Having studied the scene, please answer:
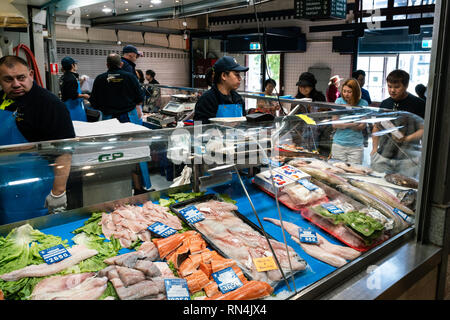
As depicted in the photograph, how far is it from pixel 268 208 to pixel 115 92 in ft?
11.9

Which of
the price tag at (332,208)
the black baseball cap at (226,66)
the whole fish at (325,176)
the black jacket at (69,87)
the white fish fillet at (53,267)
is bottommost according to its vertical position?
→ the white fish fillet at (53,267)

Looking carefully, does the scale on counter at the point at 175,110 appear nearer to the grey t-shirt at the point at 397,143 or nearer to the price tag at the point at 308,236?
the grey t-shirt at the point at 397,143

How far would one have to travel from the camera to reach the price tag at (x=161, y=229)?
202cm

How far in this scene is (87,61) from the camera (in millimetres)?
13633

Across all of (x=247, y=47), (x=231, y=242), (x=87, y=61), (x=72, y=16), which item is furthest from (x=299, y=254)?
(x=87, y=61)

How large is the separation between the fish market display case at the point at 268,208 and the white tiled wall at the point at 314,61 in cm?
811

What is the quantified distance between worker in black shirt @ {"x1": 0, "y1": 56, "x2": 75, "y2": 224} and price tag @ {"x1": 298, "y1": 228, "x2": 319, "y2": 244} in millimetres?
1436

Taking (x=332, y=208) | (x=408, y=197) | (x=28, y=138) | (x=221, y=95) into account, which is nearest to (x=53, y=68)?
(x=28, y=138)

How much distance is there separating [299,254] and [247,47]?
33.9 ft

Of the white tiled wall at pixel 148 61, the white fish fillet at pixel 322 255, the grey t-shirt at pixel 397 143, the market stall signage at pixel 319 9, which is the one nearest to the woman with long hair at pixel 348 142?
the grey t-shirt at pixel 397 143

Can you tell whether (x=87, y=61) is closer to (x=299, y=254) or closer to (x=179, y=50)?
(x=179, y=50)

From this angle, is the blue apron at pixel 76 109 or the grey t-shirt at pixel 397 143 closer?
the grey t-shirt at pixel 397 143

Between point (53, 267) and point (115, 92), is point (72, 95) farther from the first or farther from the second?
point (53, 267)

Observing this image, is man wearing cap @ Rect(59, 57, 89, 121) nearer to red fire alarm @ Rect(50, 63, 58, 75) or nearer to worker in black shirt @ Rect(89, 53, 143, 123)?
worker in black shirt @ Rect(89, 53, 143, 123)
